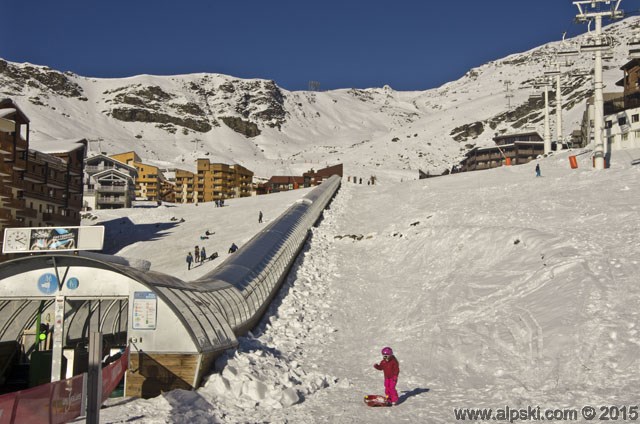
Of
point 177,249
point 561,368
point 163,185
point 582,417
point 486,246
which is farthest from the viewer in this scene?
point 163,185

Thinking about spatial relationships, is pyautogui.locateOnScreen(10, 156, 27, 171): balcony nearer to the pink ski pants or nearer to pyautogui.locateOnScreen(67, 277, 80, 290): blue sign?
pyautogui.locateOnScreen(67, 277, 80, 290): blue sign

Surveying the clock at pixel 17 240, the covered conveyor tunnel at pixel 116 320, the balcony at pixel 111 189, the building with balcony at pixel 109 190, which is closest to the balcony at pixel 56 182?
the building with balcony at pixel 109 190

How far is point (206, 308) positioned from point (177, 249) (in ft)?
124

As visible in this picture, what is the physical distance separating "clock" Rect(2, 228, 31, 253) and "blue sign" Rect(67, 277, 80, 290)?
1242 mm

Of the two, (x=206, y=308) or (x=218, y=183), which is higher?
(x=218, y=183)

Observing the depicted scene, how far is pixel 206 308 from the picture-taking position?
15.1m

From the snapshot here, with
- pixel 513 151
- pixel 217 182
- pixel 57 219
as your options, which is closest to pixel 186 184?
pixel 217 182

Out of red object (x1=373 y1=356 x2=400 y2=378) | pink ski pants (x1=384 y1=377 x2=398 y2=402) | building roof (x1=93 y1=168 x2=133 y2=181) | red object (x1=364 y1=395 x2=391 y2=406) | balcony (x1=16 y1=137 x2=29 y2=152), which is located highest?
building roof (x1=93 y1=168 x2=133 y2=181)

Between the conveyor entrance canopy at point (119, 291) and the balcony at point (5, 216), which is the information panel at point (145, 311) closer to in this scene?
the conveyor entrance canopy at point (119, 291)

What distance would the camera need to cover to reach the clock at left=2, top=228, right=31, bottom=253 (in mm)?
13453

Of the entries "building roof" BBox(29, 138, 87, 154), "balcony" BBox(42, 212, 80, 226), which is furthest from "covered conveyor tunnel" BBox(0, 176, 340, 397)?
"building roof" BBox(29, 138, 87, 154)

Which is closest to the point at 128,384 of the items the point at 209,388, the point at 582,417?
the point at 209,388

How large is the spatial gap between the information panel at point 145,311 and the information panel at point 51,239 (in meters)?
1.55

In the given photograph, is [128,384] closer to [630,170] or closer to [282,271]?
[282,271]
